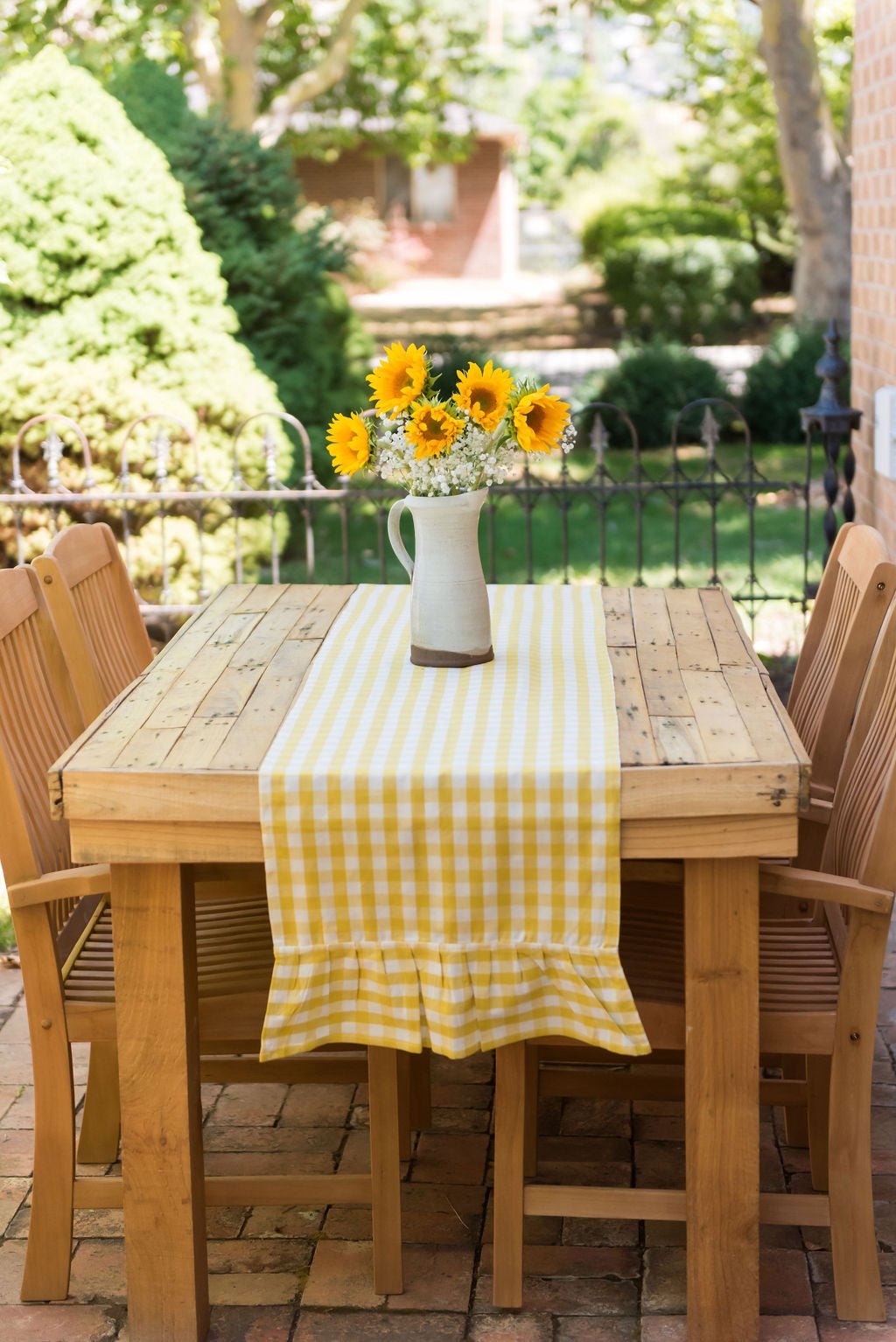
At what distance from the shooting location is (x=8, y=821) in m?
2.34

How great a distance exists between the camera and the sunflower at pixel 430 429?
2396 millimetres

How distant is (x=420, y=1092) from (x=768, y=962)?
802 millimetres

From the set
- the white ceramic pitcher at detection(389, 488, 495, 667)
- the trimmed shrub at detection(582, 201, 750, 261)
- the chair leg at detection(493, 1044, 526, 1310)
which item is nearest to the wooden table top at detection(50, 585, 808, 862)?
the white ceramic pitcher at detection(389, 488, 495, 667)

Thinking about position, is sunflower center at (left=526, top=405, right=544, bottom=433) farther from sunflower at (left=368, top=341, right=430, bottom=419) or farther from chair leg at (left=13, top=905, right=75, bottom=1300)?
chair leg at (left=13, top=905, right=75, bottom=1300)

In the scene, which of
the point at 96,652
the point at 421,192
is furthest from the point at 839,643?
the point at 421,192

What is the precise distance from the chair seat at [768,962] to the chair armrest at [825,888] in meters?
0.19

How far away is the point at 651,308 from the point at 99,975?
15.1 meters

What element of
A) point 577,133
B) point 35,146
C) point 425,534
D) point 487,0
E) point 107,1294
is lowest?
point 107,1294

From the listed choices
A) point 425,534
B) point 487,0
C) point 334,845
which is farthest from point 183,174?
point 487,0

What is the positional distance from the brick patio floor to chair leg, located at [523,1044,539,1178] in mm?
105

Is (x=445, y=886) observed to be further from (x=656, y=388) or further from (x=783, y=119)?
(x=783, y=119)

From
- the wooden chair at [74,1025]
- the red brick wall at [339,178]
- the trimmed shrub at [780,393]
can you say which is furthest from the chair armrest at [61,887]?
the red brick wall at [339,178]

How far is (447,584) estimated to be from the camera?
2.56 meters

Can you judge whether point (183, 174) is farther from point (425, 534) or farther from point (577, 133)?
point (577, 133)
